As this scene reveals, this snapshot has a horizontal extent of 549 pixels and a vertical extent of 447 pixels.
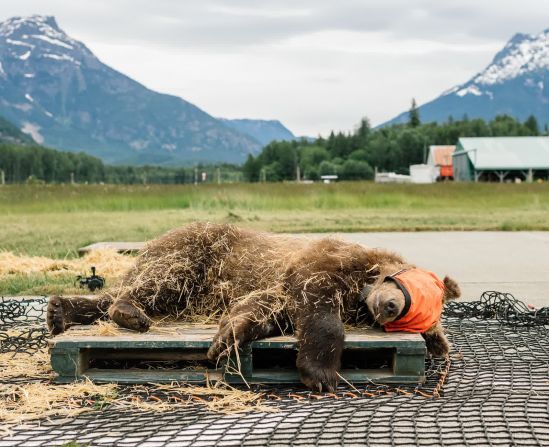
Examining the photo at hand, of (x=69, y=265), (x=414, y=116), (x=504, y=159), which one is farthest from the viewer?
(x=414, y=116)

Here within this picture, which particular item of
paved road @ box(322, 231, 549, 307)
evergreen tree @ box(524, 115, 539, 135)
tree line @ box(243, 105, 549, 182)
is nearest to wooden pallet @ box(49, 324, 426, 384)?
paved road @ box(322, 231, 549, 307)

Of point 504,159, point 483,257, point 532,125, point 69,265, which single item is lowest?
point 483,257

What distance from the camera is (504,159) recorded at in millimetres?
74938

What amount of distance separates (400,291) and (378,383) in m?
0.59

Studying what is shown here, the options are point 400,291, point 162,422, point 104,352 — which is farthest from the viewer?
point 104,352

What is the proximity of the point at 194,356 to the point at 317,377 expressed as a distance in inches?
31.2

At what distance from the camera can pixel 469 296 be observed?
748cm

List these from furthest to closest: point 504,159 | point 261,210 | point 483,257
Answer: point 504,159
point 261,210
point 483,257

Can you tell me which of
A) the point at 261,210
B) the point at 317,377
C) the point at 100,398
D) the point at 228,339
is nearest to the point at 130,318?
the point at 100,398

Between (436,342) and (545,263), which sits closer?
(436,342)

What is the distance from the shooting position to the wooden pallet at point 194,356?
419 cm

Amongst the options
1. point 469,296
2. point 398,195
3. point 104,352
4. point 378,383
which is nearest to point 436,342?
point 378,383

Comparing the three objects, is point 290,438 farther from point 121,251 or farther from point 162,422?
point 121,251

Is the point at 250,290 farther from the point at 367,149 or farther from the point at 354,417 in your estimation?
the point at 367,149
